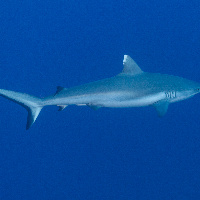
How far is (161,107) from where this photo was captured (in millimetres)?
4551

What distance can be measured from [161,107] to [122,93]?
828 millimetres

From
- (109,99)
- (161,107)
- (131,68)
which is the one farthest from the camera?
(131,68)

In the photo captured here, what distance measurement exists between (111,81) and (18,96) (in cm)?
176

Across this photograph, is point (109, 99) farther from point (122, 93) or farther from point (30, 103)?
point (30, 103)

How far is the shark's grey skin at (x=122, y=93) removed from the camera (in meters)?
4.31

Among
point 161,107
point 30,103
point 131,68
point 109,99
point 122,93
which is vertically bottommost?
point 30,103

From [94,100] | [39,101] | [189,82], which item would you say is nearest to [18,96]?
[39,101]

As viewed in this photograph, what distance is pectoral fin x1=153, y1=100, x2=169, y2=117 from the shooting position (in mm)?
4461

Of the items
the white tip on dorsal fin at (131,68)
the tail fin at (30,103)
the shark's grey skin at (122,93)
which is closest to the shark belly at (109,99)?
the shark's grey skin at (122,93)

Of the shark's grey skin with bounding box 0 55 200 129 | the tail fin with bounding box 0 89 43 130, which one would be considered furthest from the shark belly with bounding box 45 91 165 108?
the tail fin with bounding box 0 89 43 130

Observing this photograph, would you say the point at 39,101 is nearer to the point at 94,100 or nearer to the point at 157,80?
the point at 94,100

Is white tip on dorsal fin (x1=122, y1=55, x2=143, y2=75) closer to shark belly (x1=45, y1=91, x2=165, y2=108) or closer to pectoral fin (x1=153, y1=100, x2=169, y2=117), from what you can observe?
shark belly (x1=45, y1=91, x2=165, y2=108)

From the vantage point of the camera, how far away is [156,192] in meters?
7.09

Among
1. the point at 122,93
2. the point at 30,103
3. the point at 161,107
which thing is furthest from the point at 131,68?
the point at 30,103
